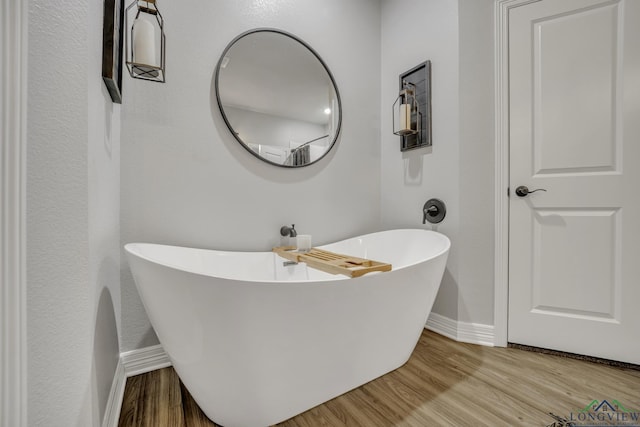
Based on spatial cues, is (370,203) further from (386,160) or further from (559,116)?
(559,116)

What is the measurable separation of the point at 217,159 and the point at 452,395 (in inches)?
66.2

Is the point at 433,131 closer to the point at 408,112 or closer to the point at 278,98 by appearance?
the point at 408,112

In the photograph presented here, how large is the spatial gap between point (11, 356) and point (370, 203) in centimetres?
204

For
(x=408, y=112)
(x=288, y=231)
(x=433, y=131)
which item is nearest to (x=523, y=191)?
(x=433, y=131)

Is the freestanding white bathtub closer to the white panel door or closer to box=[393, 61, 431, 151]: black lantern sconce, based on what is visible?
the white panel door

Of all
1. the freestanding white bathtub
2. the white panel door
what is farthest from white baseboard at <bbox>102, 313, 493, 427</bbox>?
the freestanding white bathtub

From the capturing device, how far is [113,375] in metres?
1.08

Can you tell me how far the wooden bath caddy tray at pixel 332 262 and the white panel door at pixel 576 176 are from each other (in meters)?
0.97

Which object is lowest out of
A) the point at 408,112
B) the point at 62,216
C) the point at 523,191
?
the point at 62,216

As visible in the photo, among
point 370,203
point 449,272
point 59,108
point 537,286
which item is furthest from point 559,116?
point 59,108

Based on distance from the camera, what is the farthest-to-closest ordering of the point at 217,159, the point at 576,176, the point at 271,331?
the point at 217,159, the point at 576,176, the point at 271,331

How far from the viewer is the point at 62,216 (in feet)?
1.94

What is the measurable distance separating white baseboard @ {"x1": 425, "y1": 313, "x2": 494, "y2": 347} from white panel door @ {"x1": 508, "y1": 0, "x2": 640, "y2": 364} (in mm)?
131

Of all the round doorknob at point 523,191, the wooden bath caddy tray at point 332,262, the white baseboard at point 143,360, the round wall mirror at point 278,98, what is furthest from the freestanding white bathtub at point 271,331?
the round wall mirror at point 278,98
